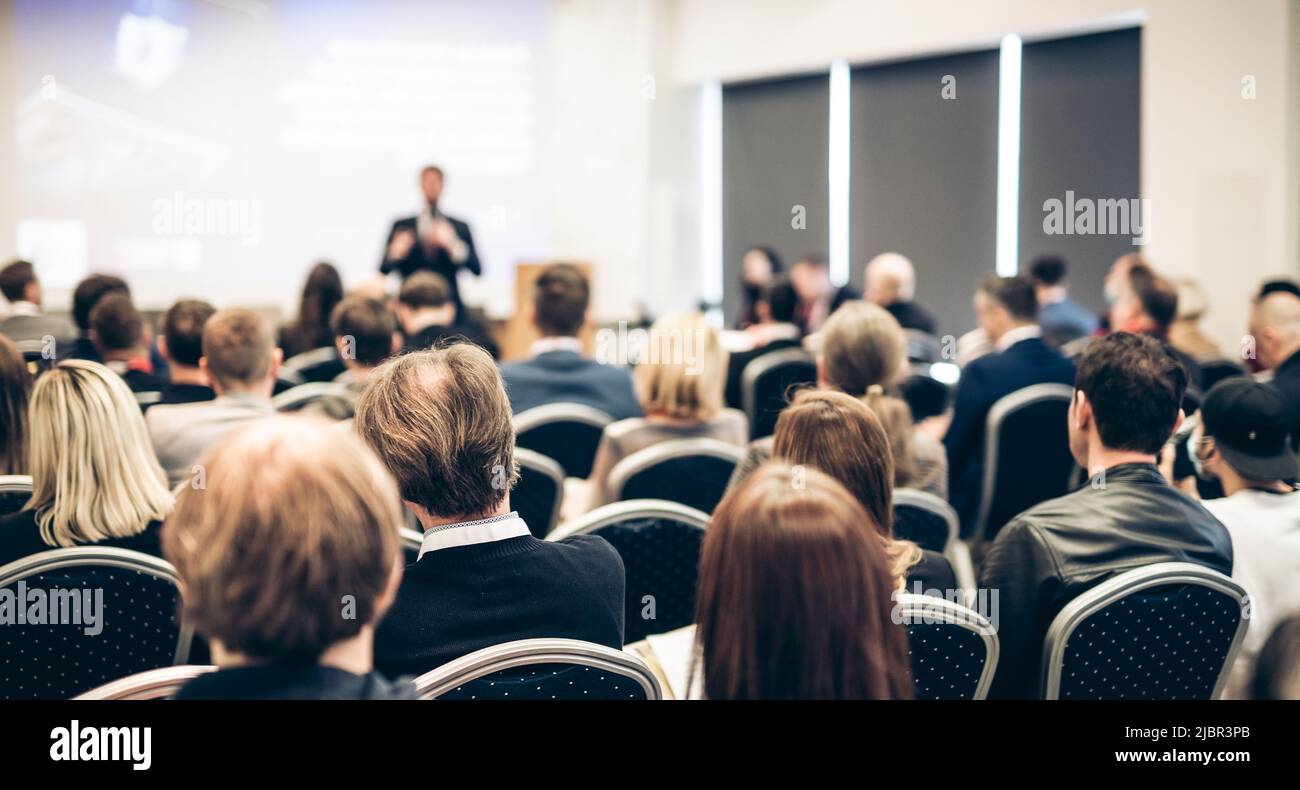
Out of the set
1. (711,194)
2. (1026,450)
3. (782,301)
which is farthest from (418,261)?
(1026,450)

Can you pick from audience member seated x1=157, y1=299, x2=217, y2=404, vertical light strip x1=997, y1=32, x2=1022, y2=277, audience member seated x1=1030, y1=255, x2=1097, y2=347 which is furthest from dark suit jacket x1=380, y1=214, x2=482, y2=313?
audience member seated x1=157, y1=299, x2=217, y2=404

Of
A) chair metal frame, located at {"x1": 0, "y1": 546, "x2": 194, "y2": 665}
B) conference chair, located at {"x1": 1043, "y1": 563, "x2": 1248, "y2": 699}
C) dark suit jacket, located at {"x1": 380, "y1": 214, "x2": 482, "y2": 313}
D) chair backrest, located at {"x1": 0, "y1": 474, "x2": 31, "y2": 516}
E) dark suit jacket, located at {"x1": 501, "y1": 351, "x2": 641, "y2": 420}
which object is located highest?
dark suit jacket, located at {"x1": 380, "y1": 214, "x2": 482, "y2": 313}

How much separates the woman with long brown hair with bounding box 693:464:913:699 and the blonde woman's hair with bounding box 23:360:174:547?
148 centimetres

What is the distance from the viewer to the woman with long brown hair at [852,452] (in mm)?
1980

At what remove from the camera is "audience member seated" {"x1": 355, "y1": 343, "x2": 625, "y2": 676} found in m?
1.71

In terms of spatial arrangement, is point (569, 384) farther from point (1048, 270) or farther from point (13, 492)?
point (1048, 270)

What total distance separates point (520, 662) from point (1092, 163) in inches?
282

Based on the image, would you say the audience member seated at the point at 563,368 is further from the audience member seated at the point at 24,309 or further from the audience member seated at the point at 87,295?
the audience member seated at the point at 24,309

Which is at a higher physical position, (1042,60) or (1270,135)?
(1042,60)

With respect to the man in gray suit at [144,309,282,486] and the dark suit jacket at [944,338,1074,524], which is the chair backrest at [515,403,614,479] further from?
the dark suit jacket at [944,338,1074,524]

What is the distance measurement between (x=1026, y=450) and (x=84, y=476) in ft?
9.76
